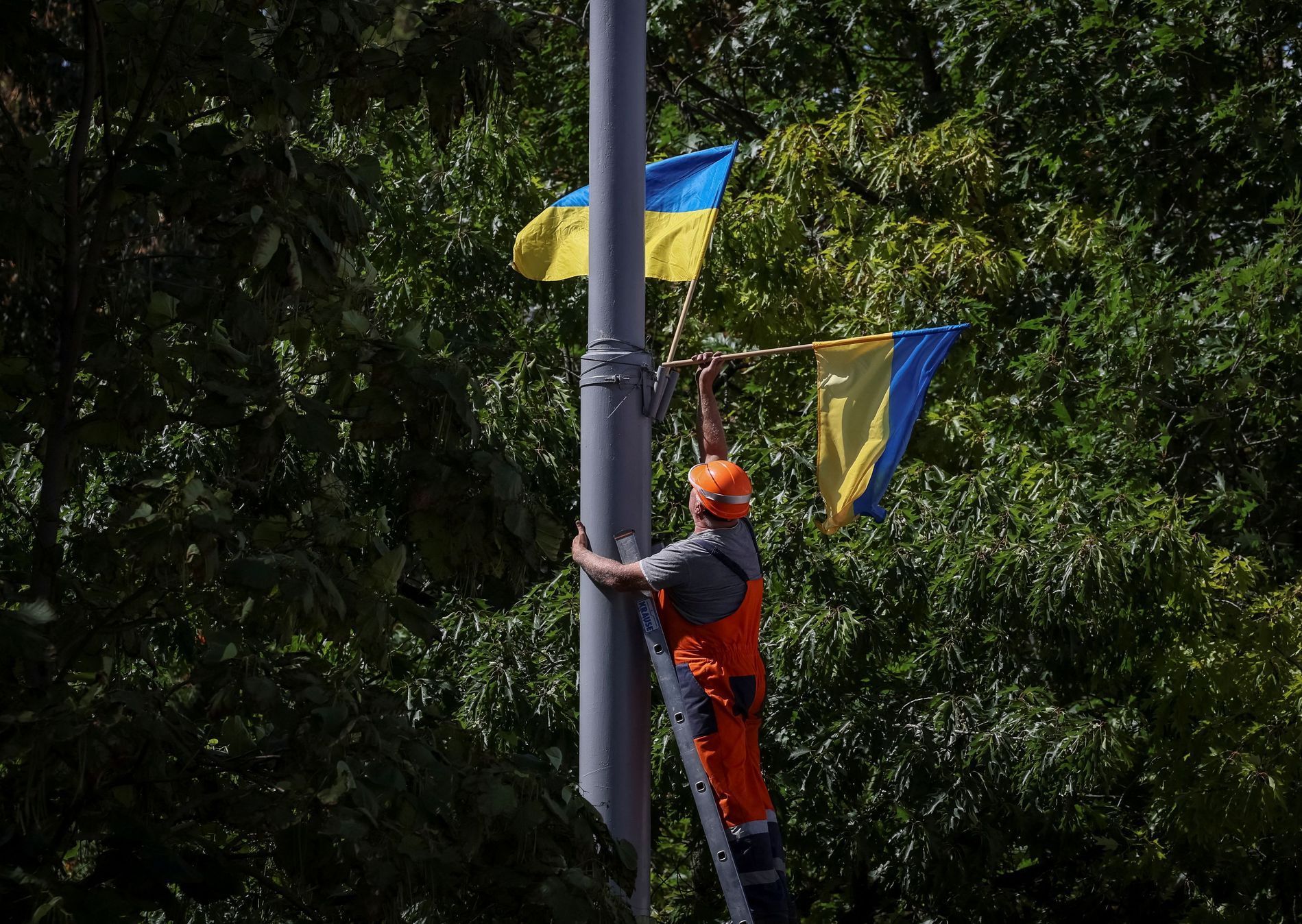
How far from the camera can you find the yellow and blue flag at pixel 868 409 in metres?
6.09

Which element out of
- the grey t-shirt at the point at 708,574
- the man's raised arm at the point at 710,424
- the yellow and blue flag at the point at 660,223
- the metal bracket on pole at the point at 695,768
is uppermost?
the yellow and blue flag at the point at 660,223

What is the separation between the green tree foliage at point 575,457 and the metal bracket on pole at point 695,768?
87cm

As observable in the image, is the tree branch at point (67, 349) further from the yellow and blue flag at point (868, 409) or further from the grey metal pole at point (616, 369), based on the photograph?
the yellow and blue flag at point (868, 409)

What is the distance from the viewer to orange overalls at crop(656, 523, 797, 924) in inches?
222

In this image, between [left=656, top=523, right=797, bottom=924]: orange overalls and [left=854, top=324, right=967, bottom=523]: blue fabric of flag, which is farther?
[left=854, top=324, right=967, bottom=523]: blue fabric of flag

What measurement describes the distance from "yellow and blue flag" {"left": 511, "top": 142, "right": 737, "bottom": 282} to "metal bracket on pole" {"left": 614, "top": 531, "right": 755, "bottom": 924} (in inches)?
65.3

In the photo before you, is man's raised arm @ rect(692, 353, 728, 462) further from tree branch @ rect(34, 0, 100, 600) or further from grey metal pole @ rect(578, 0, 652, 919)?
tree branch @ rect(34, 0, 100, 600)

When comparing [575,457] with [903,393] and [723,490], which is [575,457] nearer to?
[723,490]

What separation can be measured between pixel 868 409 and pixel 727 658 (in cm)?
107

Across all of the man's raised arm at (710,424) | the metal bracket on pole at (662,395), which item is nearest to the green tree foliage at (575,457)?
the metal bracket on pole at (662,395)

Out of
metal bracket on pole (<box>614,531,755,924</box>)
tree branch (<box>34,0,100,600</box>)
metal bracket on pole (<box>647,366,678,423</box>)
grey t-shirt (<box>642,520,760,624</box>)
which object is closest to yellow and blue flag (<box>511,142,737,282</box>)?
grey t-shirt (<box>642,520,760,624</box>)

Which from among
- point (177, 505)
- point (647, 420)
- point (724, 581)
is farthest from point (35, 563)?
point (724, 581)

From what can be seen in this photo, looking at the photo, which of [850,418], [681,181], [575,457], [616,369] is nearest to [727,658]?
[850,418]

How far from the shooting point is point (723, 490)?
6023mm
